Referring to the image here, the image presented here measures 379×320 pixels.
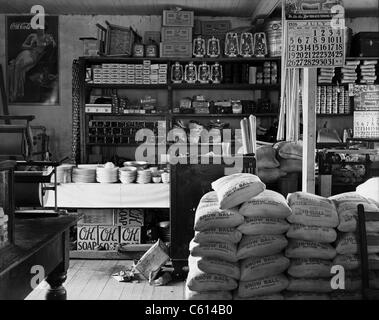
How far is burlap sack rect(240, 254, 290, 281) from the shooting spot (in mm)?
2686

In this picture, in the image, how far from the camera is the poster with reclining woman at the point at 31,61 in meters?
7.70

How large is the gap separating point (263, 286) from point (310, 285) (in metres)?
0.25

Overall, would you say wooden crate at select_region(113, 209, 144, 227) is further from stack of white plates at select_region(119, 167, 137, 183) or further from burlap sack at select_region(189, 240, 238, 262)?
burlap sack at select_region(189, 240, 238, 262)

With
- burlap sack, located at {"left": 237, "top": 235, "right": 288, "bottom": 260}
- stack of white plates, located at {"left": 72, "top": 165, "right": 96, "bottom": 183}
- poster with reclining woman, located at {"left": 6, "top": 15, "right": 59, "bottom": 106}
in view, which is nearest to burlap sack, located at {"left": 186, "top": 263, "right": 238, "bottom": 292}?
burlap sack, located at {"left": 237, "top": 235, "right": 288, "bottom": 260}

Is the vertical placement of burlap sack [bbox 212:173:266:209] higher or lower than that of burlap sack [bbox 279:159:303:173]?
lower

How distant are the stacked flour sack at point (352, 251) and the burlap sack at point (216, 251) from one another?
0.53 m

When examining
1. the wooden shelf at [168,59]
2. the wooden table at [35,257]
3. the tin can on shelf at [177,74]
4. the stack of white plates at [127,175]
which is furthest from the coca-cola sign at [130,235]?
the wooden table at [35,257]

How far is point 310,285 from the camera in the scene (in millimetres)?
2699

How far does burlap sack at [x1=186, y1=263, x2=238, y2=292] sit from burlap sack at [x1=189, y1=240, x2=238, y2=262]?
0.32ft

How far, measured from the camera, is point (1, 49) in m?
7.73

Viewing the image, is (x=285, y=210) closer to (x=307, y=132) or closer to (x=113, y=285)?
(x=307, y=132)
